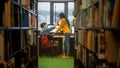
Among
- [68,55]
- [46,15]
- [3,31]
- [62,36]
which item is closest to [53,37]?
[62,36]

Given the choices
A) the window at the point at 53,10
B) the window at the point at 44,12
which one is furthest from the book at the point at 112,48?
the window at the point at 44,12

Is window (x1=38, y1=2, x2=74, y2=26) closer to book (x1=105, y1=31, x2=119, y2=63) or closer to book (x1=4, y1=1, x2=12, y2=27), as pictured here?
book (x1=4, y1=1, x2=12, y2=27)

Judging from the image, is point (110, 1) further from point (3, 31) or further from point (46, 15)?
point (46, 15)

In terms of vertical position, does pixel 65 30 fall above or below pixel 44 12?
below

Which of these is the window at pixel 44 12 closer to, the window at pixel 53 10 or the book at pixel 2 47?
the window at pixel 53 10

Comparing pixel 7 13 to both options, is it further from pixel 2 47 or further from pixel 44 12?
pixel 44 12

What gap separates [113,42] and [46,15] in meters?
7.71

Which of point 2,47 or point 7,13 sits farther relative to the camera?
point 7,13

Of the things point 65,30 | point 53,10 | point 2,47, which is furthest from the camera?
point 53,10

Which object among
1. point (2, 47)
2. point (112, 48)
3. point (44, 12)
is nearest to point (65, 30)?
point (44, 12)

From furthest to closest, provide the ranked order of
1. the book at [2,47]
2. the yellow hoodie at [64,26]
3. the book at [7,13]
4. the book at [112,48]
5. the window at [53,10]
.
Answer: the window at [53,10] < the yellow hoodie at [64,26] < the book at [7,13] < the book at [2,47] < the book at [112,48]

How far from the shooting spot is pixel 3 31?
2.19 m

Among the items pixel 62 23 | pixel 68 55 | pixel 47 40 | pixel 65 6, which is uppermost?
pixel 65 6

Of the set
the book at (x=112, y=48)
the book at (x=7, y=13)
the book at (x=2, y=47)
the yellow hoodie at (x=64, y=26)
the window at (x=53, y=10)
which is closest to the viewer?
the book at (x=112, y=48)
